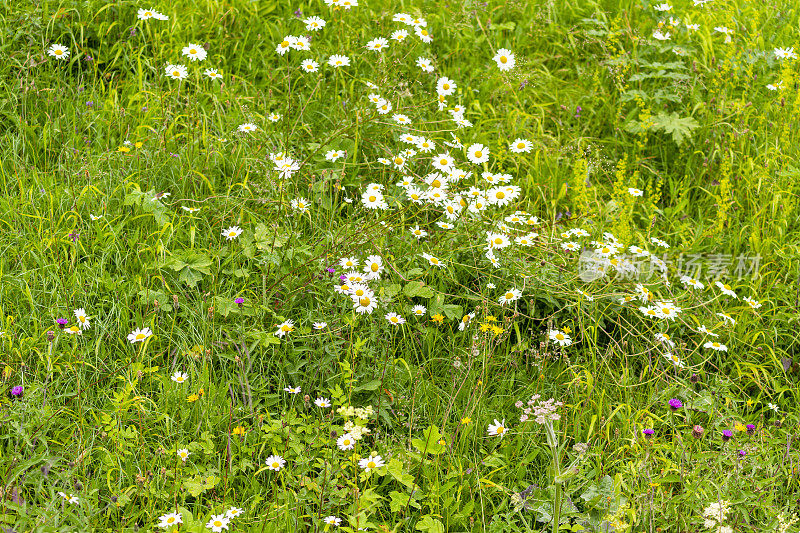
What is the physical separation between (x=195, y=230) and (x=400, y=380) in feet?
3.33

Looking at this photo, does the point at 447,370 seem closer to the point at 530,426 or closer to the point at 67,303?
the point at 530,426

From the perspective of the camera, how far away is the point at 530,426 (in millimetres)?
2486

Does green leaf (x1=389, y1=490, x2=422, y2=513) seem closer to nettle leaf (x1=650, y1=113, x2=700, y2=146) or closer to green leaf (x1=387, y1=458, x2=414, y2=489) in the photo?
green leaf (x1=387, y1=458, x2=414, y2=489)

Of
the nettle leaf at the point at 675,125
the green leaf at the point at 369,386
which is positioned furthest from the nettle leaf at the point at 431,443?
the nettle leaf at the point at 675,125

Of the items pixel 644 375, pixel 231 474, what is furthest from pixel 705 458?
pixel 231 474

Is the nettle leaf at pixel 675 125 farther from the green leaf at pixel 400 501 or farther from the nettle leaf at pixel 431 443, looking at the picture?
the green leaf at pixel 400 501

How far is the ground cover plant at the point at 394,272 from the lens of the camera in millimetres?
2152

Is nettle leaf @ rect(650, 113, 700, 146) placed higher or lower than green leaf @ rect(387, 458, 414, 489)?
higher

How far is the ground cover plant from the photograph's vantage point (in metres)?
2.15

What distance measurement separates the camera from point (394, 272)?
9.32 ft

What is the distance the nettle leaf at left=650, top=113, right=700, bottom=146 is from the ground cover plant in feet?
0.07

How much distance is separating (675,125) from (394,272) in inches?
73.5

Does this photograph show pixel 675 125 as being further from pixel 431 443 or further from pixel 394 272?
pixel 431 443

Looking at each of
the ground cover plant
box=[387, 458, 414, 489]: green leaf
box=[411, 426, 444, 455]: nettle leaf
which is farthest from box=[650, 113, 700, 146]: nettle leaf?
box=[387, 458, 414, 489]: green leaf
